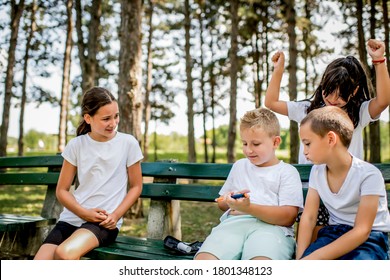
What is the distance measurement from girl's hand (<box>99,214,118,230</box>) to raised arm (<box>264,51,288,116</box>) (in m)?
1.30

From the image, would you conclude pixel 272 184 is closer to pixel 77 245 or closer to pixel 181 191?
pixel 181 191

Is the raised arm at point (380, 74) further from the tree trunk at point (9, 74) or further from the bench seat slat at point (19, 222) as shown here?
the tree trunk at point (9, 74)

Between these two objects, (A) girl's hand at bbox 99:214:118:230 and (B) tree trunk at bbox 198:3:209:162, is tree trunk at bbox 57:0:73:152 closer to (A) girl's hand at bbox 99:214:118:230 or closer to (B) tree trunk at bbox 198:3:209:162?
(B) tree trunk at bbox 198:3:209:162

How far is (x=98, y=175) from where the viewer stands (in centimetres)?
321

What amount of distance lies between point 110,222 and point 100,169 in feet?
1.32

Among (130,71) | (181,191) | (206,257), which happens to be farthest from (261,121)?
(130,71)

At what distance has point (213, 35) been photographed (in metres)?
22.6

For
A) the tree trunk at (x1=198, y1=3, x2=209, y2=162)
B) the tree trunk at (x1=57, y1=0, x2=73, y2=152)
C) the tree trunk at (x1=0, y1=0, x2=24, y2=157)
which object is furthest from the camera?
the tree trunk at (x1=198, y1=3, x2=209, y2=162)

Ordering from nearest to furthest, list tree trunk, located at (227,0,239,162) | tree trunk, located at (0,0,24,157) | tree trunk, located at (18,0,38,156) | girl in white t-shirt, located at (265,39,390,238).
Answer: girl in white t-shirt, located at (265,39,390,238) → tree trunk, located at (0,0,24,157) → tree trunk, located at (227,0,239,162) → tree trunk, located at (18,0,38,156)

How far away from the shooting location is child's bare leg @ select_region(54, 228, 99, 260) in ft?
8.87

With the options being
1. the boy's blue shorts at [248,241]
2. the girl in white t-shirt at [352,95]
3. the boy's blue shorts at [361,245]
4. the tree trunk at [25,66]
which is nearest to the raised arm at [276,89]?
the girl in white t-shirt at [352,95]

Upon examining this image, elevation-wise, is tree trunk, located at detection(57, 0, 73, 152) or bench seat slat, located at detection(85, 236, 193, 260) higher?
tree trunk, located at detection(57, 0, 73, 152)

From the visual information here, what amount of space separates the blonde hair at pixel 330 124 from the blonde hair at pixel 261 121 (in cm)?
33

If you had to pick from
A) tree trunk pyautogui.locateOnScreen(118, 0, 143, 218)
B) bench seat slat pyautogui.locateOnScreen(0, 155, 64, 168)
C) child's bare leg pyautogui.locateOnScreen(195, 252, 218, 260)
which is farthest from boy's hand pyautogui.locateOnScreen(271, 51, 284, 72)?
tree trunk pyautogui.locateOnScreen(118, 0, 143, 218)
